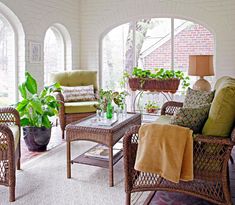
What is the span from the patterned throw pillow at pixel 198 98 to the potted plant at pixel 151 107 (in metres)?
2.37

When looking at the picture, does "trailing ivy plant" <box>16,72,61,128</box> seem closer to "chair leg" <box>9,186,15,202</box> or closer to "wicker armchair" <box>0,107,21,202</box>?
"wicker armchair" <box>0,107,21,202</box>

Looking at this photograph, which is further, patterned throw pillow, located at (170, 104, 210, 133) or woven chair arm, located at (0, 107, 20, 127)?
woven chair arm, located at (0, 107, 20, 127)

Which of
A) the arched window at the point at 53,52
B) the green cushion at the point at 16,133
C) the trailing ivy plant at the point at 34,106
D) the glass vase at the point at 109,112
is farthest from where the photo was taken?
the arched window at the point at 53,52

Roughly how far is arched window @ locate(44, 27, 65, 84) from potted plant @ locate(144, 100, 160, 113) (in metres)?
1.92

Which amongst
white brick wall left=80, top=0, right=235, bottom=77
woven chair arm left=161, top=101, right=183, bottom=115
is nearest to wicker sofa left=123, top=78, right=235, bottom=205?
woven chair arm left=161, top=101, right=183, bottom=115

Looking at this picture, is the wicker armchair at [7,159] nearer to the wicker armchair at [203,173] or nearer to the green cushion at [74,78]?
the wicker armchair at [203,173]

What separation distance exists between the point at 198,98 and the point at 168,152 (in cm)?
130

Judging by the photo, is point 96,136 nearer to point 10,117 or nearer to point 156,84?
point 10,117

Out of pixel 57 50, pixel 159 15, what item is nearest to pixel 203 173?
pixel 159 15

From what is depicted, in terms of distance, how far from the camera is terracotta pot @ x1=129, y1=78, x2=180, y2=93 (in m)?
4.93

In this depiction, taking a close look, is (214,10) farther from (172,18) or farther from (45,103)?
(45,103)

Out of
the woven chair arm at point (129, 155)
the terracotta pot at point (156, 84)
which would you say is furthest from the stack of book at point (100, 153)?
the terracotta pot at point (156, 84)

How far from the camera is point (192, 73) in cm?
466

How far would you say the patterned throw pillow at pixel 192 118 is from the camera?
223 centimetres
